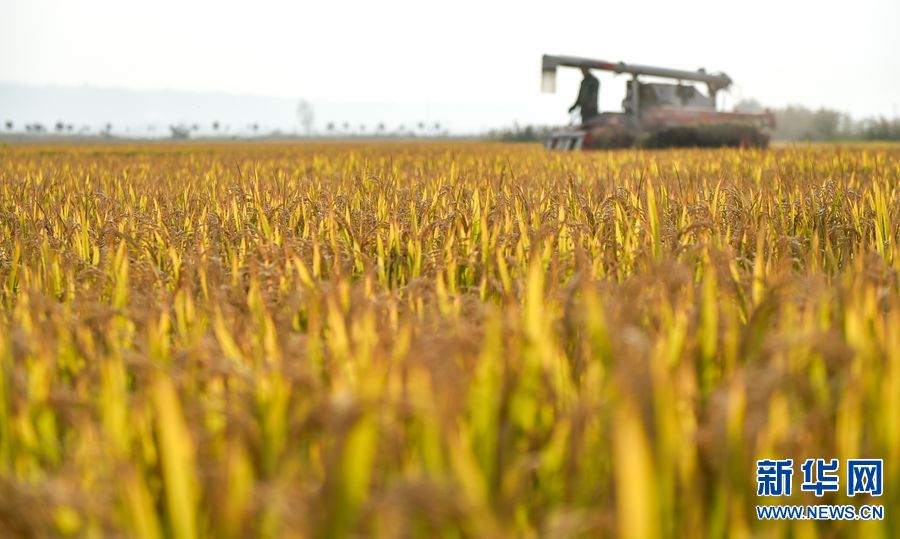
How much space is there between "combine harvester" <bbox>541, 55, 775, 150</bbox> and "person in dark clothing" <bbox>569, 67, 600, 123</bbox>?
57 millimetres

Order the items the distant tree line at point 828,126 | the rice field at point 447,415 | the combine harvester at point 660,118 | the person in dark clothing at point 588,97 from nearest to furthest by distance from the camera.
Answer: the rice field at point 447,415 → the combine harvester at point 660,118 → the person in dark clothing at point 588,97 → the distant tree line at point 828,126

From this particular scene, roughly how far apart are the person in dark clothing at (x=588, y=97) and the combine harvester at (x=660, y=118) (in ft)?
0.19

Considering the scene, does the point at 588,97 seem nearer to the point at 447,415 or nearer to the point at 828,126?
the point at 447,415

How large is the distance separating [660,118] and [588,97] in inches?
65.4

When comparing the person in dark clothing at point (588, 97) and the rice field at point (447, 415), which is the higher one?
the person in dark clothing at point (588, 97)

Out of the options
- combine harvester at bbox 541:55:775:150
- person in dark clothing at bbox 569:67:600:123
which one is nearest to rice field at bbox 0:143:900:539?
combine harvester at bbox 541:55:775:150

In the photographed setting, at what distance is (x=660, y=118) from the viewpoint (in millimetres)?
16984

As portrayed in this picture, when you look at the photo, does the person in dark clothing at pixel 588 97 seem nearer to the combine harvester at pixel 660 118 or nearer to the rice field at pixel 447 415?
the combine harvester at pixel 660 118

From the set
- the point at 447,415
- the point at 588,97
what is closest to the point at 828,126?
the point at 588,97

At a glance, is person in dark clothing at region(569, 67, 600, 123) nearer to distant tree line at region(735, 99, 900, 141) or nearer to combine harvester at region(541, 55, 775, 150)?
combine harvester at region(541, 55, 775, 150)

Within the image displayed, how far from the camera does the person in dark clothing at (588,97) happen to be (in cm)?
1789

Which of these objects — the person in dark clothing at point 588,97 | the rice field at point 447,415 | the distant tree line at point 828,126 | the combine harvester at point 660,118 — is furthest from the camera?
the distant tree line at point 828,126

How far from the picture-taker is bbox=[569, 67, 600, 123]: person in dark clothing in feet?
58.7

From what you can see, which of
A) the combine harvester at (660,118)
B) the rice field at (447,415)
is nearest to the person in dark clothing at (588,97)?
the combine harvester at (660,118)
